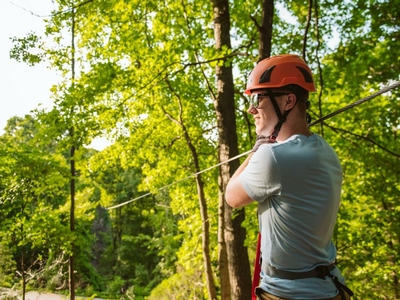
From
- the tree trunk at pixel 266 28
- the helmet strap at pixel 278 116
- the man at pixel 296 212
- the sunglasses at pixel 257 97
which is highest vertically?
the tree trunk at pixel 266 28

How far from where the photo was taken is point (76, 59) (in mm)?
11828

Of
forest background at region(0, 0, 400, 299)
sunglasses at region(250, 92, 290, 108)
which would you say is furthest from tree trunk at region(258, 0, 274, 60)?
sunglasses at region(250, 92, 290, 108)

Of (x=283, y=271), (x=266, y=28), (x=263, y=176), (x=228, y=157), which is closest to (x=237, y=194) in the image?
(x=263, y=176)

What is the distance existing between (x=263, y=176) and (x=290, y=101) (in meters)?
0.42

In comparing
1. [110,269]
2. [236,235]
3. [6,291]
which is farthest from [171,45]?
[110,269]

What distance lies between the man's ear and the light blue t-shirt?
0.22m

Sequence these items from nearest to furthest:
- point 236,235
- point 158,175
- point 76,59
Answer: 1. point 236,235
2. point 76,59
3. point 158,175

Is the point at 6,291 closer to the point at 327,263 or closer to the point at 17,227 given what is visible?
the point at 17,227

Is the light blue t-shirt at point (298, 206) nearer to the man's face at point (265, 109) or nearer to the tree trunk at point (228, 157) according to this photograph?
the man's face at point (265, 109)

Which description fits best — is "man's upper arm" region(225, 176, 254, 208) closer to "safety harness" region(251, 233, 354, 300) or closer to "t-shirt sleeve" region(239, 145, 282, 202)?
"t-shirt sleeve" region(239, 145, 282, 202)

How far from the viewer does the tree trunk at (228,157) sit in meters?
5.96

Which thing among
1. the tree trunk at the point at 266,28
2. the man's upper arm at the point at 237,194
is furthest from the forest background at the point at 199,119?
the man's upper arm at the point at 237,194

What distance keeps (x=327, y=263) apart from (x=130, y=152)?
11866 mm

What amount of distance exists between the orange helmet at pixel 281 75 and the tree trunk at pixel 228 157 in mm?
3895
